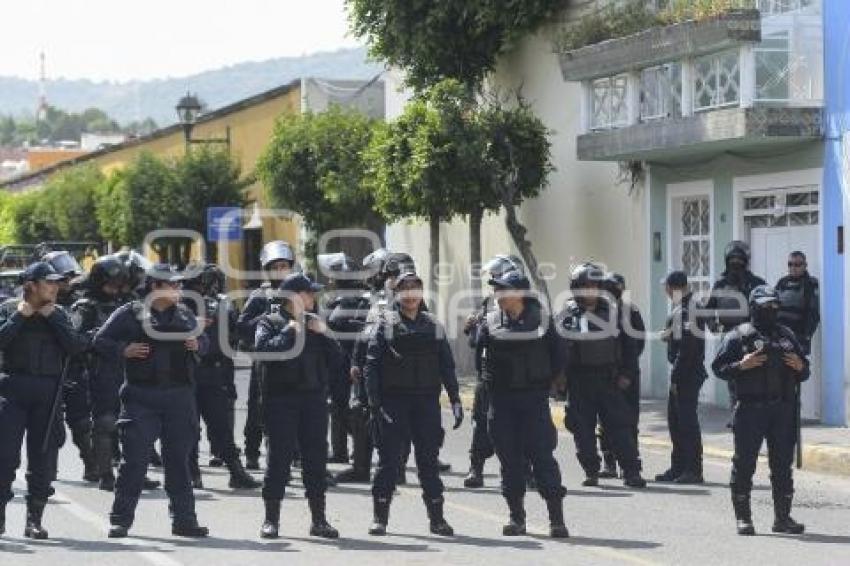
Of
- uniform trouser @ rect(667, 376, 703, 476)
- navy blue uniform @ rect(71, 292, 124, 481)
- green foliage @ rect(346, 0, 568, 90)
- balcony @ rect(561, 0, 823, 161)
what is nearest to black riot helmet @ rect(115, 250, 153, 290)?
navy blue uniform @ rect(71, 292, 124, 481)

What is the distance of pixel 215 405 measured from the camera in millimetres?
15094

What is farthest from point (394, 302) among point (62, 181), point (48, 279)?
point (62, 181)

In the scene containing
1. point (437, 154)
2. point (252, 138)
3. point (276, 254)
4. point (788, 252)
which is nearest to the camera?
point (276, 254)

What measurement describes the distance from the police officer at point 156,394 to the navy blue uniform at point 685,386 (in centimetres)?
470

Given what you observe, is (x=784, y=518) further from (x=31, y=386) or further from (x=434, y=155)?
(x=434, y=155)

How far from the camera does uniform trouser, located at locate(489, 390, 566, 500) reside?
38.8ft

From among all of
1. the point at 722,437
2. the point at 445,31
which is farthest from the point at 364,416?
the point at 445,31

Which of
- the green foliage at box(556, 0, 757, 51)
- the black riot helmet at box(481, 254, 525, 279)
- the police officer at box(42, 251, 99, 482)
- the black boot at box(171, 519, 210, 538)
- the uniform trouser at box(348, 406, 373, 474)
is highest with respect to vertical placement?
the green foliage at box(556, 0, 757, 51)

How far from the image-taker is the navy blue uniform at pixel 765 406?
464 inches

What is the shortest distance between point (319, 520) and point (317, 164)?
2192cm

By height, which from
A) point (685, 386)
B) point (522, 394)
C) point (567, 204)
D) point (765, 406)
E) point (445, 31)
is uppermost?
point (445, 31)

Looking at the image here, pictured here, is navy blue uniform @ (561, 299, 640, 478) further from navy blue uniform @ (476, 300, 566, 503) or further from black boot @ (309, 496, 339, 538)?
black boot @ (309, 496, 339, 538)

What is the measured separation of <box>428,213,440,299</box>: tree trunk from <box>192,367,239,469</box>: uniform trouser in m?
11.6

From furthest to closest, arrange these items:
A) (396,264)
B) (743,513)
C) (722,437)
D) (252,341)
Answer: (722,437), (396,264), (252,341), (743,513)
